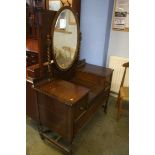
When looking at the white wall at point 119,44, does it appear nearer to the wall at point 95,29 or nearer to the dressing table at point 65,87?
the wall at point 95,29

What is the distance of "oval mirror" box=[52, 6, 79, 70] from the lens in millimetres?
1538

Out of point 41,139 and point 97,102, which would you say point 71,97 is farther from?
point 41,139

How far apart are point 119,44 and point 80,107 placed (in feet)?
4.43

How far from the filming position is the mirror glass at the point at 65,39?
61.3 inches

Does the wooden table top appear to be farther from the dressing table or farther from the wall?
the wall

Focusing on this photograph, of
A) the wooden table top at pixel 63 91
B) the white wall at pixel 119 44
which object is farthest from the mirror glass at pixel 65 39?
the white wall at pixel 119 44

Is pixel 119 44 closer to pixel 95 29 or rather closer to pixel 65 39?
pixel 95 29

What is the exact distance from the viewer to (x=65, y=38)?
1707mm

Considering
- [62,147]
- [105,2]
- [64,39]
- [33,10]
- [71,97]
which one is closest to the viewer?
[71,97]

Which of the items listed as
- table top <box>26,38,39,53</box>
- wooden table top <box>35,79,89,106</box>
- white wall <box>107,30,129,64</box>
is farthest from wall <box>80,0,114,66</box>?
wooden table top <box>35,79,89,106</box>

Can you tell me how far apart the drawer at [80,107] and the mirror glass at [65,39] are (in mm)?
486
